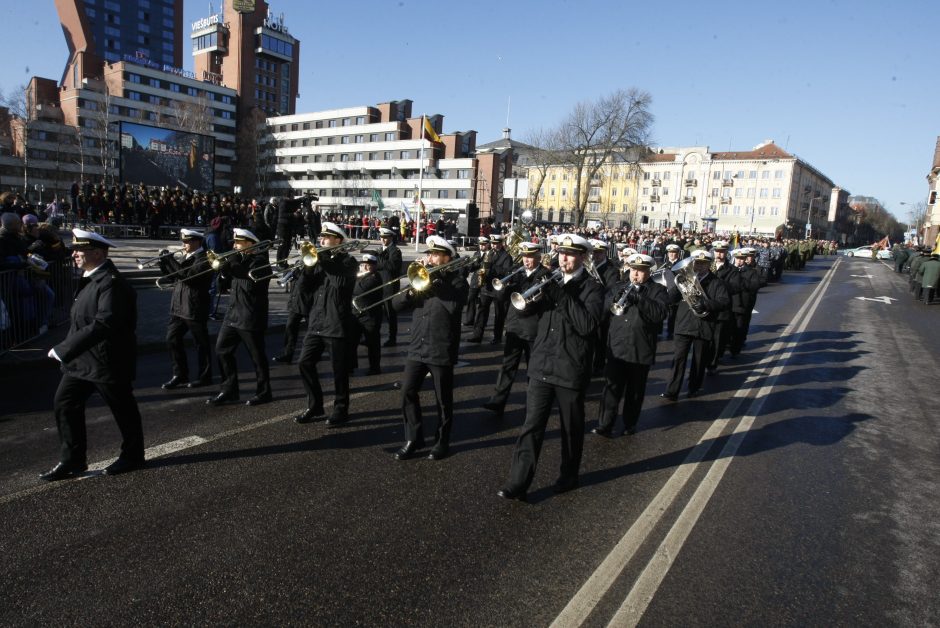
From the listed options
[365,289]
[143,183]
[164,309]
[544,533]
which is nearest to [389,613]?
[544,533]

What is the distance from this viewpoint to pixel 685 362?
7.72 metres

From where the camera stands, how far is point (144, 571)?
3.41 m

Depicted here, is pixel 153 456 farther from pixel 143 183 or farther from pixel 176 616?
pixel 143 183

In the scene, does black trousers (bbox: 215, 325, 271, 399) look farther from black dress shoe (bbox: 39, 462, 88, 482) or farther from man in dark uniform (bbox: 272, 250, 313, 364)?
black dress shoe (bbox: 39, 462, 88, 482)

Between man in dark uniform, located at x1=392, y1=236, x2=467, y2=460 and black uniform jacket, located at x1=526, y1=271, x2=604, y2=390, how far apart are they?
1.11m

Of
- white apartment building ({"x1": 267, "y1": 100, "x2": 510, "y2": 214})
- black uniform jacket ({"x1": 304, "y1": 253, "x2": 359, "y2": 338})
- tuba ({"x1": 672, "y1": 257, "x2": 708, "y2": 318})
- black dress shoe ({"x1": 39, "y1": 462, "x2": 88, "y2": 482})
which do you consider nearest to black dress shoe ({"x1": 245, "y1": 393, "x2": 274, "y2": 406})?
black uniform jacket ({"x1": 304, "y1": 253, "x2": 359, "y2": 338})

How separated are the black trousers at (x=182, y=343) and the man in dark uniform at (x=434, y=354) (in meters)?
3.05

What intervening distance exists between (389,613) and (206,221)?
25.4 metres

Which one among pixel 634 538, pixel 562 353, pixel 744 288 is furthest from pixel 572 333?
pixel 744 288

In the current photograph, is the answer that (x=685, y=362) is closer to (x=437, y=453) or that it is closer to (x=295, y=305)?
(x=437, y=453)

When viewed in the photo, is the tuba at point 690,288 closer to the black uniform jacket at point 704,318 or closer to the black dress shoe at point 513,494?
the black uniform jacket at point 704,318

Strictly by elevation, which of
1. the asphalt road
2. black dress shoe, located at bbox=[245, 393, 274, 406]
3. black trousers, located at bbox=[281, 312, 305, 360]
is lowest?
the asphalt road

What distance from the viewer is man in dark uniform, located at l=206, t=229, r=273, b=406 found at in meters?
6.48

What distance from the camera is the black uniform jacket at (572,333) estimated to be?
4.40 m
